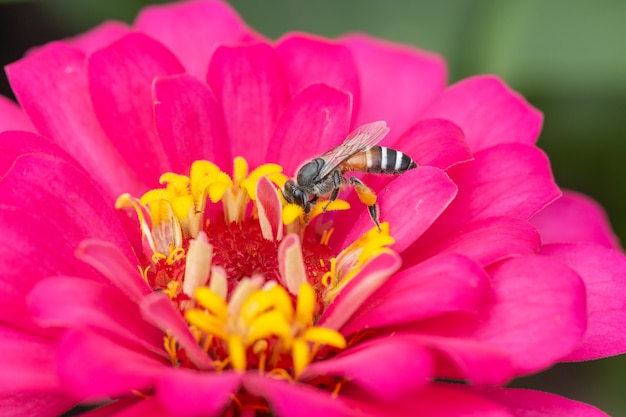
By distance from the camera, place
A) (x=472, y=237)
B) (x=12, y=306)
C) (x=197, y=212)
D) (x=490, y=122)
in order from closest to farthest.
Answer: (x=12, y=306) → (x=472, y=237) → (x=197, y=212) → (x=490, y=122)

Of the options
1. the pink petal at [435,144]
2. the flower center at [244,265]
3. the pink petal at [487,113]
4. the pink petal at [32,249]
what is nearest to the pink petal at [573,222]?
the pink petal at [487,113]

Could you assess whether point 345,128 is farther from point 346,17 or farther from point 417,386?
point 346,17

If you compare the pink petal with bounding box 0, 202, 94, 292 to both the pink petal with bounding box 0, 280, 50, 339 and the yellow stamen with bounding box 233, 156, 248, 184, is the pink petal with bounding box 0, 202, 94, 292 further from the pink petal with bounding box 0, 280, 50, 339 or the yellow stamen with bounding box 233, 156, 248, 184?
the yellow stamen with bounding box 233, 156, 248, 184

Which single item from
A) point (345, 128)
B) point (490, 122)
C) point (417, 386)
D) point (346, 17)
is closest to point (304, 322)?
point (417, 386)

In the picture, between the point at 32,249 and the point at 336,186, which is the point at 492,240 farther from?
the point at 32,249

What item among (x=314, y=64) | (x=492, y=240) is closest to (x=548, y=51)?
(x=314, y=64)

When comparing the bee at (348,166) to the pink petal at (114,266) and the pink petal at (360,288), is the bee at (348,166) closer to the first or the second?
the pink petal at (360,288)
